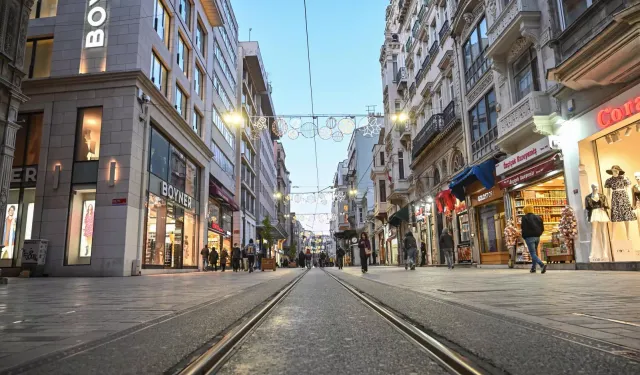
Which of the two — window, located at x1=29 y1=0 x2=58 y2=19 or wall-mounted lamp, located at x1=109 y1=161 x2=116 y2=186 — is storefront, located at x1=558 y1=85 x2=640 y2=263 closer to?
wall-mounted lamp, located at x1=109 y1=161 x2=116 y2=186

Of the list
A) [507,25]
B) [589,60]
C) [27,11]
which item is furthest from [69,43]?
[589,60]

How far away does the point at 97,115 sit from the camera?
17.7 m

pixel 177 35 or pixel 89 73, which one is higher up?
pixel 177 35

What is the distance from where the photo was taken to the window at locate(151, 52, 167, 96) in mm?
19870

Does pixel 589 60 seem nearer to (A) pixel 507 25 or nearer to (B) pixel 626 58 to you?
(B) pixel 626 58

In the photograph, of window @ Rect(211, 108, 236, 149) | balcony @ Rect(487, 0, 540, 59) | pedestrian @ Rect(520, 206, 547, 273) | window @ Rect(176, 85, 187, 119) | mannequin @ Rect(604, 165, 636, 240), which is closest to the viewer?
pedestrian @ Rect(520, 206, 547, 273)

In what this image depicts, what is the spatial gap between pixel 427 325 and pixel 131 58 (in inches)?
708

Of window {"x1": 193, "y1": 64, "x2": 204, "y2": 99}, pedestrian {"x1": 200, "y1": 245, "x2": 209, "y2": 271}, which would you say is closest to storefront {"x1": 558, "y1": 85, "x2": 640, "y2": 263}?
pedestrian {"x1": 200, "y1": 245, "x2": 209, "y2": 271}

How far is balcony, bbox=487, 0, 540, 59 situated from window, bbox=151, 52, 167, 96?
1413 cm

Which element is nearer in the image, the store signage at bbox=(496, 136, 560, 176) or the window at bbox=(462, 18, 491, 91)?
the store signage at bbox=(496, 136, 560, 176)

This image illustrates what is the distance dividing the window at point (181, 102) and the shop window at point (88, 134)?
5345 millimetres

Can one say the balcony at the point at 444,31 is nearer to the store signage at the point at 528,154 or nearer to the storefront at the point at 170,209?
the store signage at the point at 528,154

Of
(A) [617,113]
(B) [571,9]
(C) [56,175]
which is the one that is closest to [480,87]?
(B) [571,9]

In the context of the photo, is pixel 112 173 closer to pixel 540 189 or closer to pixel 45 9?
pixel 45 9
